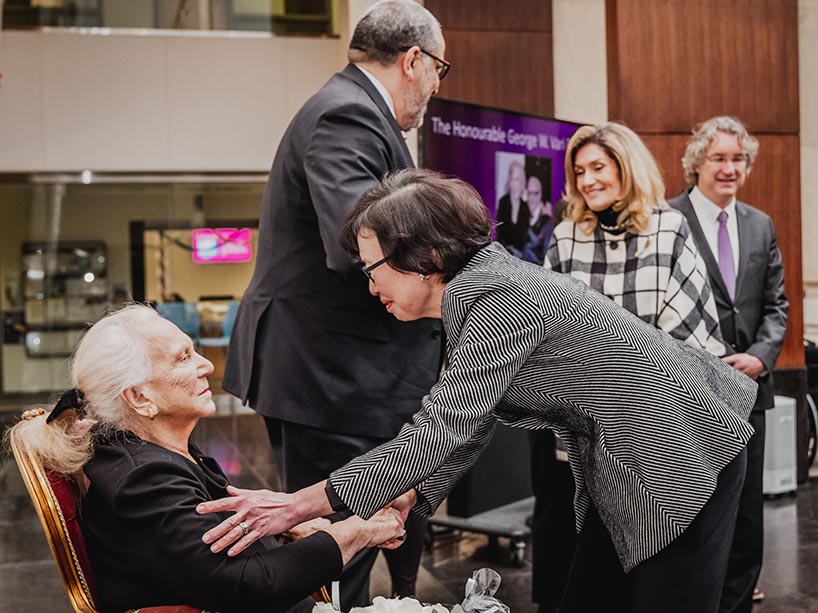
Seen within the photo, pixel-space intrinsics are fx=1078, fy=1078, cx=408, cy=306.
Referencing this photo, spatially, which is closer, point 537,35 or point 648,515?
point 648,515

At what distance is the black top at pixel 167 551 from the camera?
1.81 meters

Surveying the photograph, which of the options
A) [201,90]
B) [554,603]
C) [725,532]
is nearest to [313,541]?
[725,532]

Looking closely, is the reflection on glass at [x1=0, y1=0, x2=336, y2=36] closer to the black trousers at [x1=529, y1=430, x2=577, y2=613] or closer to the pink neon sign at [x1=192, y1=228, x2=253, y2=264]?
the pink neon sign at [x1=192, y1=228, x2=253, y2=264]

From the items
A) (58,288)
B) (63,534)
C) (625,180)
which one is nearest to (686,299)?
(625,180)

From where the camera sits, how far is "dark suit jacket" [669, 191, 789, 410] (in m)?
3.81

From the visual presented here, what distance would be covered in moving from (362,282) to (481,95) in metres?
4.59

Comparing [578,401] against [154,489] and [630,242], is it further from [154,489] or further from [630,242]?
[630,242]

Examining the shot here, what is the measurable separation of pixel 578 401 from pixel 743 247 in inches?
90.7

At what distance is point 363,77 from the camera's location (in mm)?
2715

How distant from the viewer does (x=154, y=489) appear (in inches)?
72.3

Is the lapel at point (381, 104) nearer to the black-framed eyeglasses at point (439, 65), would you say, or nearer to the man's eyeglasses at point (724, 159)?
the black-framed eyeglasses at point (439, 65)

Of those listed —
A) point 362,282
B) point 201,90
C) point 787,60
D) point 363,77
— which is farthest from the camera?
point 201,90

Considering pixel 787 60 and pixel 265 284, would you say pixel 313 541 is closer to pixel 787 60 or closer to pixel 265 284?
pixel 265 284

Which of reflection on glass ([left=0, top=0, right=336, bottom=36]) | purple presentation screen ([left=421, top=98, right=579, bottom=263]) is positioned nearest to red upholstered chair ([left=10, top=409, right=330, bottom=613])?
purple presentation screen ([left=421, top=98, right=579, bottom=263])
